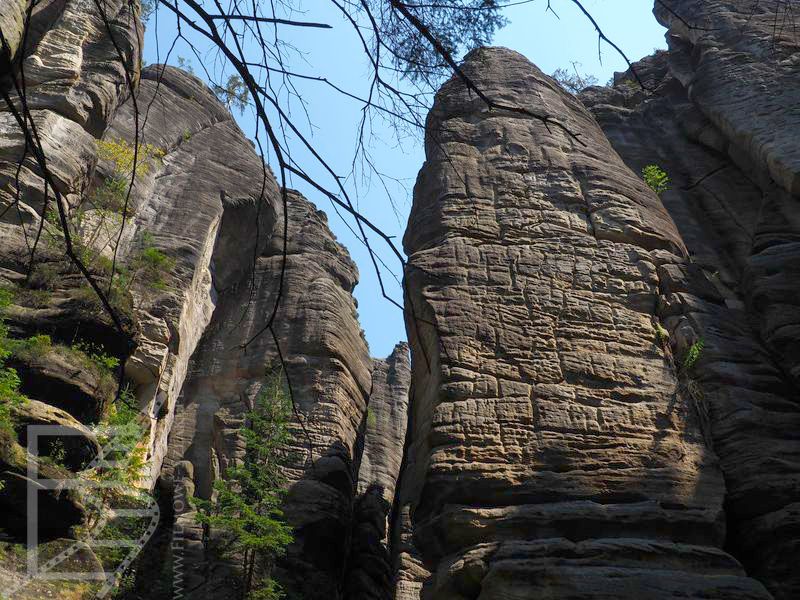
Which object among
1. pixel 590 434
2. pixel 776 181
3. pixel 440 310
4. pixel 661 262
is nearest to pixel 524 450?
pixel 590 434

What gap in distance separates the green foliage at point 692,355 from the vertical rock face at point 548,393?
0.84 ft

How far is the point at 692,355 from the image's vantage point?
8016 millimetres

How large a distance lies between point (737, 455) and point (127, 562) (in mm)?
7449

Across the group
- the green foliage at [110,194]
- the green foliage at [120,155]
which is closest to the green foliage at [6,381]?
the green foliage at [110,194]

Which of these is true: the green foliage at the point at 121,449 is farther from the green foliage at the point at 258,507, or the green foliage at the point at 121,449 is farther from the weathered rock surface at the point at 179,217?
the weathered rock surface at the point at 179,217

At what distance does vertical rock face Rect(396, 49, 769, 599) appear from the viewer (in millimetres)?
6113

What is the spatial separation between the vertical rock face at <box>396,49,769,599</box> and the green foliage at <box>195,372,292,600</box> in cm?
324

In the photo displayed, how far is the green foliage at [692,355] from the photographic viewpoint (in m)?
7.99

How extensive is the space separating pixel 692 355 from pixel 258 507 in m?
6.71

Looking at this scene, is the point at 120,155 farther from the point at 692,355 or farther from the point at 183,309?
the point at 692,355

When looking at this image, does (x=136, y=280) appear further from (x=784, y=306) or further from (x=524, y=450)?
(x=784, y=306)

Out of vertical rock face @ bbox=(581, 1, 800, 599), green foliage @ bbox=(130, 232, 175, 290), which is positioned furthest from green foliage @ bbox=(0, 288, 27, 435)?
vertical rock face @ bbox=(581, 1, 800, 599)

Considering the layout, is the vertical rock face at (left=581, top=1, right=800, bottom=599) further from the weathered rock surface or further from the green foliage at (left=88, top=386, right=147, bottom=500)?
the weathered rock surface

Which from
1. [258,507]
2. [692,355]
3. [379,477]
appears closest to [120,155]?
[258,507]
